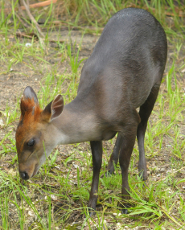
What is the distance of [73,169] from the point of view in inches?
193

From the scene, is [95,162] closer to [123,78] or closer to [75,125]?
[75,125]

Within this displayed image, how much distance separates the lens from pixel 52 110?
371 centimetres

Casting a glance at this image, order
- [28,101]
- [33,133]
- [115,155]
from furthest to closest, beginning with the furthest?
[115,155]
[28,101]
[33,133]

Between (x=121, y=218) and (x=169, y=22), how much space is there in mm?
5340

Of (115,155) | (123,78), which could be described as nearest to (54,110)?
(123,78)

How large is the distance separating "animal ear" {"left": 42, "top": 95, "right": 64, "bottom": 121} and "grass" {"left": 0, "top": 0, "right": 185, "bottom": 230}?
82 centimetres

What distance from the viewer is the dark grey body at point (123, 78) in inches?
155

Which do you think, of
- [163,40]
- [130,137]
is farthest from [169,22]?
[130,137]

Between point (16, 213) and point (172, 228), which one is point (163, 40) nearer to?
point (172, 228)

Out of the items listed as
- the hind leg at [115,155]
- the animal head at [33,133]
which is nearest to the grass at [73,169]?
the hind leg at [115,155]

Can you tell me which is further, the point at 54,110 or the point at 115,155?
the point at 115,155

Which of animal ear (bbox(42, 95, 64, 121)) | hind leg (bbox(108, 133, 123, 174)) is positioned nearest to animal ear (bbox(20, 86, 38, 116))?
animal ear (bbox(42, 95, 64, 121))

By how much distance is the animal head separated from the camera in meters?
3.65

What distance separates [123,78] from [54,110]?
824 millimetres
